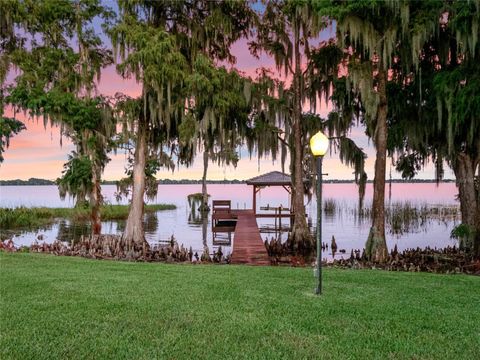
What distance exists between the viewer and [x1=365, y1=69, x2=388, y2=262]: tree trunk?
13.4m

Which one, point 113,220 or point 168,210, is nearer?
point 113,220

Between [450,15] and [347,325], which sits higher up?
[450,15]

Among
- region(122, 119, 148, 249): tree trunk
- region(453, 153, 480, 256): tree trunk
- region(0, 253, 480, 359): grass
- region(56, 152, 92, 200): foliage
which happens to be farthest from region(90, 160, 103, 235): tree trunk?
region(453, 153, 480, 256): tree trunk

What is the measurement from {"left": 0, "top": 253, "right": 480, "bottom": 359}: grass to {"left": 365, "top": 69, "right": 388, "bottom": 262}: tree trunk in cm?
580

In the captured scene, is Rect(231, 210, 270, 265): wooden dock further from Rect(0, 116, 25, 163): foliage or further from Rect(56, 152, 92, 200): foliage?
Rect(0, 116, 25, 163): foliage

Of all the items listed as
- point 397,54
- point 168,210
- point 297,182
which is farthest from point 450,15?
point 168,210

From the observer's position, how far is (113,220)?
3147 cm

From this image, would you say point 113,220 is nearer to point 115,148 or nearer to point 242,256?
point 115,148

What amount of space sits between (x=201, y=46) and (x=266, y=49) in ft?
9.21

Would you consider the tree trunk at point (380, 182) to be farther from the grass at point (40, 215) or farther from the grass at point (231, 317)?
the grass at point (40, 215)

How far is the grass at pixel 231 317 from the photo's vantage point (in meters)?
4.06

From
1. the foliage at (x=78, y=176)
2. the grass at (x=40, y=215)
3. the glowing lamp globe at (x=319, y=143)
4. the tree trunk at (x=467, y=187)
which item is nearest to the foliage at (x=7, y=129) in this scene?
the foliage at (x=78, y=176)

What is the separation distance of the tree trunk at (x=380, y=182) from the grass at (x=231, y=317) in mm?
5798

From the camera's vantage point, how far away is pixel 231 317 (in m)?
4.99
